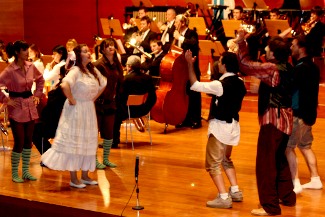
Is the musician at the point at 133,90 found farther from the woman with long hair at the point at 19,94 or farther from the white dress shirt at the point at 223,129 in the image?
the white dress shirt at the point at 223,129

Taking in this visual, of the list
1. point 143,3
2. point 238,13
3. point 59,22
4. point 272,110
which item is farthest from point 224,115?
point 59,22

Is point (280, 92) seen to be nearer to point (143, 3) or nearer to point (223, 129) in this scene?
point (223, 129)

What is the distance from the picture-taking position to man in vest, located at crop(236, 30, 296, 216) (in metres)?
6.22

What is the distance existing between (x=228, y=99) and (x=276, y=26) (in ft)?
20.1

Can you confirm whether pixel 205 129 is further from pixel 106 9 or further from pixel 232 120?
pixel 106 9

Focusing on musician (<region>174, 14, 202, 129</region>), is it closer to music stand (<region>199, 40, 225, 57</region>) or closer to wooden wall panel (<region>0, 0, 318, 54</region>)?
music stand (<region>199, 40, 225, 57</region>)

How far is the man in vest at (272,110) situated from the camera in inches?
245

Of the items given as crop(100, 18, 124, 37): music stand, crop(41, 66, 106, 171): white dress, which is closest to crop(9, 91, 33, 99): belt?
crop(41, 66, 106, 171): white dress

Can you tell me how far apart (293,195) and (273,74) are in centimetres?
122

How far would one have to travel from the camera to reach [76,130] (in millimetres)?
7289

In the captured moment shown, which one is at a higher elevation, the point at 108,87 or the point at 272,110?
the point at 272,110

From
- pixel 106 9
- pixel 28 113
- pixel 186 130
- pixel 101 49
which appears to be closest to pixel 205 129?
pixel 186 130

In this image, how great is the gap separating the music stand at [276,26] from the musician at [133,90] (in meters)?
3.36

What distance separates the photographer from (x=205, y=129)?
10945 millimetres
